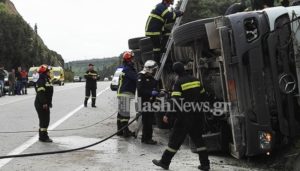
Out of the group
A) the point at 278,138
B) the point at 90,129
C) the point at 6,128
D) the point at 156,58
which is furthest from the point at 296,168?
the point at 6,128

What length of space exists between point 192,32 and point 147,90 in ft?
6.12

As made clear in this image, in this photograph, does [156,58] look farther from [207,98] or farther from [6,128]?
[6,128]

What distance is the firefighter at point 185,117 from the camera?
6.61 metres

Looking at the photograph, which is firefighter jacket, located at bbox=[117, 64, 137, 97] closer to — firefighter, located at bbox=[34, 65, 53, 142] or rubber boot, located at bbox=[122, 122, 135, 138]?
rubber boot, located at bbox=[122, 122, 135, 138]

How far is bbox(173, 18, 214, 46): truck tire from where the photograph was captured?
23.2ft

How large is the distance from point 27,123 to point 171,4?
499 cm

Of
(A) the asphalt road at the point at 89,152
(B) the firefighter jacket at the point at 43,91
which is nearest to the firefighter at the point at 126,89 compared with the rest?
(A) the asphalt road at the point at 89,152

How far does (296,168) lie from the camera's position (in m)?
6.31

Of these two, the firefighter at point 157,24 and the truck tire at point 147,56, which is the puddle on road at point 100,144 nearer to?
the firefighter at point 157,24

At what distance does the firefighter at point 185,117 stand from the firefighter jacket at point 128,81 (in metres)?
2.82

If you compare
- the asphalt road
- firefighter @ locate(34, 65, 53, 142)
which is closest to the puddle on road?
the asphalt road

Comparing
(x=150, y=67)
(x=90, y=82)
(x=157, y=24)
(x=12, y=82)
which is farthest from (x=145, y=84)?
(x=12, y=82)

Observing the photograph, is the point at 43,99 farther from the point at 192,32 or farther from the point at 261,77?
the point at 261,77

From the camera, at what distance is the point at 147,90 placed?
8695 millimetres
